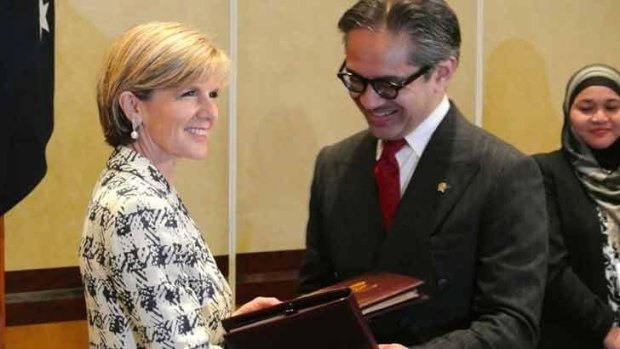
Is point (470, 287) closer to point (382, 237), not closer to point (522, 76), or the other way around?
point (382, 237)

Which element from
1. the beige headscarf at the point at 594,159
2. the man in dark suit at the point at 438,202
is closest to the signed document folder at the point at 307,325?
the man in dark suit at the point at 438,202

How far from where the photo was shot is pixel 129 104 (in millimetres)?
1855

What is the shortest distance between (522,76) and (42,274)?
2.20 metres

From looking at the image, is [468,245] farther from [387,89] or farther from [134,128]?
[134,128]

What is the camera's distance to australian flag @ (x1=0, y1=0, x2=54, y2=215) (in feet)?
7.29

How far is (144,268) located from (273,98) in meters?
2.06

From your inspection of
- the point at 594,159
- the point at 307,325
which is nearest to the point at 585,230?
the point at 594,159

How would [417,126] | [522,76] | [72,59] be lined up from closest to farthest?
[417,126]
[72,59]
[522,76]

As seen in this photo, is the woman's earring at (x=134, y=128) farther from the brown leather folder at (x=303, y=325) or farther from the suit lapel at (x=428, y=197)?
the suit lapel at (x=428, y=197)

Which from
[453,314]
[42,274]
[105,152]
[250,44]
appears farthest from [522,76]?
[453,314]

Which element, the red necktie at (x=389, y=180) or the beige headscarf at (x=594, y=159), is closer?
the red necktie at (x=389, y=180)

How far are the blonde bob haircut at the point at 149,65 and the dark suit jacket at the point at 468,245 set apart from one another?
501mm

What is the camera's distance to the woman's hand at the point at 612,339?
3076 mm

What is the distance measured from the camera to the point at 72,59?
329cm
